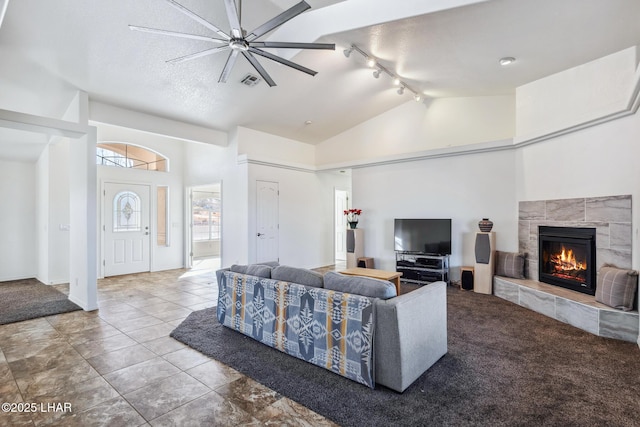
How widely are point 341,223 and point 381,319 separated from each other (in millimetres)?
7605

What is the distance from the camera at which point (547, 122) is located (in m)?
4.67

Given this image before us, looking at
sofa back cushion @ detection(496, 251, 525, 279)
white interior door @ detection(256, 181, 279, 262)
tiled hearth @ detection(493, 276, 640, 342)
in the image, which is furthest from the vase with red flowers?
tiled hearth @ detection(493, 276, 640, 342)

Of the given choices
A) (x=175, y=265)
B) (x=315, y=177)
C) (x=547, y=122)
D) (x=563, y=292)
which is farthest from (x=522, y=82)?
(x=175, y=265)

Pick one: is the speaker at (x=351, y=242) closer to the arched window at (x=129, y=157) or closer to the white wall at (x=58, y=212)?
the arched window at (x=129, y=157)

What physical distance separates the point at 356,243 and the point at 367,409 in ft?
15.4

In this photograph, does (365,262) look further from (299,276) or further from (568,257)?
(299,276)

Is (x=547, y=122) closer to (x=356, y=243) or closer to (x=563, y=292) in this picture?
(x=563, y=292)

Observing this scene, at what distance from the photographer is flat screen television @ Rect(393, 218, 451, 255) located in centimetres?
570

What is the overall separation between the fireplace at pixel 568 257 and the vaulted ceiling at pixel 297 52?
2225mm

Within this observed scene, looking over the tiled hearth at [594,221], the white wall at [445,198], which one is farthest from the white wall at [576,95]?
the tiled hearth at [594,221]

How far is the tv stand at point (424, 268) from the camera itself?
5695mm

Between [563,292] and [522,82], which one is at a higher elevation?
[522,82]

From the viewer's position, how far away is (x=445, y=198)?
5.95 metres

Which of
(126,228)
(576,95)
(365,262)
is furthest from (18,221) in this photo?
(576,95)
